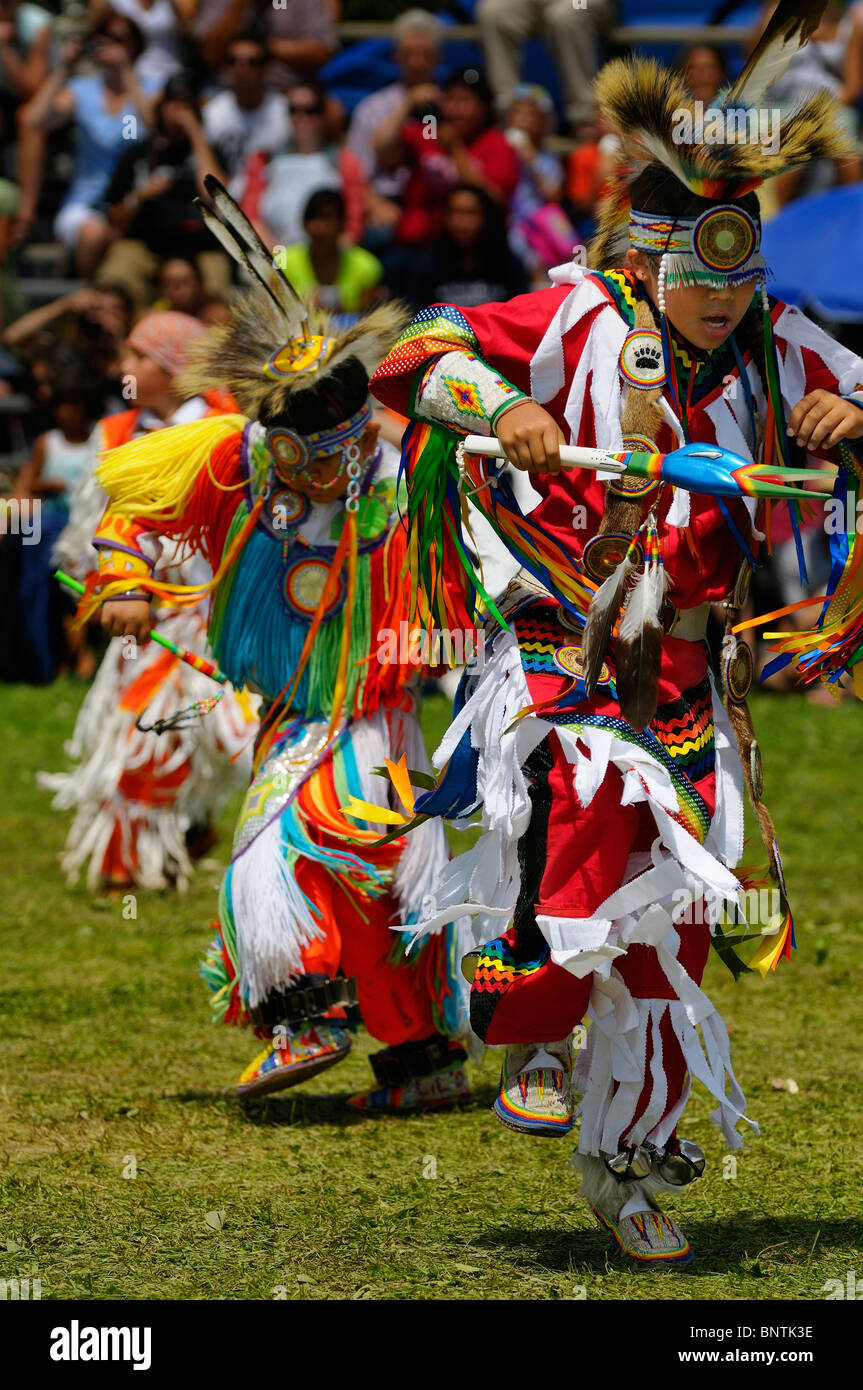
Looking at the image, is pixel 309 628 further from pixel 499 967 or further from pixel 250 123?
pixel 250 123

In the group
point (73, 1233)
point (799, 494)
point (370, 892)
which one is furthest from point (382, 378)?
point (73, 1233)

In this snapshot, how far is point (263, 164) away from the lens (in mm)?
11625

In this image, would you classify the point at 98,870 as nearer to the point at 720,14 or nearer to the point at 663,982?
the point at 663,982

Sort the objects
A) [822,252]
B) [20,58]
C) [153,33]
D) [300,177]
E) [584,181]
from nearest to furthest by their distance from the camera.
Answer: [822,252] < [300,177] < [584,181] < [153,33] < [20,58]

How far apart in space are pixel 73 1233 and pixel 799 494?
1874 mm

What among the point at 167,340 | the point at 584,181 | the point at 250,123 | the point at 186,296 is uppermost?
the point at 250,123

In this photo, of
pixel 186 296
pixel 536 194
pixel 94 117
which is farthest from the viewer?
pixel 94 117

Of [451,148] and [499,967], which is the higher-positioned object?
[451,148]

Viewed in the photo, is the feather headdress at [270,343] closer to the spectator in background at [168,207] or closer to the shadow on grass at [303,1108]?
the shadow on grass at [303,1108]

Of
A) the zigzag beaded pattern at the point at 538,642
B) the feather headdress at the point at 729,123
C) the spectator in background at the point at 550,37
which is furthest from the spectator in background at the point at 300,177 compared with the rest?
the zigzag beaded pattern at the point at 538,642

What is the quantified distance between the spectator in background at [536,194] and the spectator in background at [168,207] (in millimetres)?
1731

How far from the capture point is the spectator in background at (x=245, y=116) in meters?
11.7

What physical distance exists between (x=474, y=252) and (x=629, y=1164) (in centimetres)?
761

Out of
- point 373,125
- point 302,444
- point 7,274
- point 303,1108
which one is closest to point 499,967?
point 303,1108
